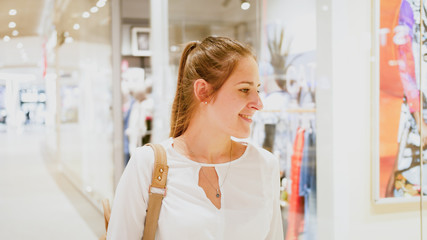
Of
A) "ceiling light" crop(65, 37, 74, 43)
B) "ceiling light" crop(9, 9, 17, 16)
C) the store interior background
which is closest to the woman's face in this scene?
the store interior background

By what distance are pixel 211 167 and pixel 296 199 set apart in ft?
6.39

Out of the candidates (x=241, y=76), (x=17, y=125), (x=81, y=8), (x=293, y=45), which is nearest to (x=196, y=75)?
(x=241, y=76)

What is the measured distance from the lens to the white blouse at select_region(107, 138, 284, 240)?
138cm

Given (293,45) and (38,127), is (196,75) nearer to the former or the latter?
(38,127)

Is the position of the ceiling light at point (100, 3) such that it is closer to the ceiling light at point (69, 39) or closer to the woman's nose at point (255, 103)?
the ceiling light at point (69, 39)

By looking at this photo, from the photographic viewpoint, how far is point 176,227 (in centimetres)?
137

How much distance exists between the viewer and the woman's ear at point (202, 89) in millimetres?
1456

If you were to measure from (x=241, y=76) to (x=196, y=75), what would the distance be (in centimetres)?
16

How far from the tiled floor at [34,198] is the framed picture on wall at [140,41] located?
11.1ft

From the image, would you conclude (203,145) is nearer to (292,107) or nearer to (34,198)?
(34,198)

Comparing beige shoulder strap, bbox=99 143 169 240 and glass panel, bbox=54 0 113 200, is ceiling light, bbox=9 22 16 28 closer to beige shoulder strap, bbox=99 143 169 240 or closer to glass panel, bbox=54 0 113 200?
beige shoulder strap, bbox=99 143 169 240

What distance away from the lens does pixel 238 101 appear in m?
1.45

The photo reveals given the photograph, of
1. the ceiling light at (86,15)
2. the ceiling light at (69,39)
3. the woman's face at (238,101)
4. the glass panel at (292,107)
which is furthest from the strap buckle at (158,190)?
the ceiling light at (86,15)

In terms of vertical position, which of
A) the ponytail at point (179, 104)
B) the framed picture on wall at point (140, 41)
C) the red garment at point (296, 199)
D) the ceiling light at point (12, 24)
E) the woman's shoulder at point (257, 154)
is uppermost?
the framed picture on wall at point (140, 41)
